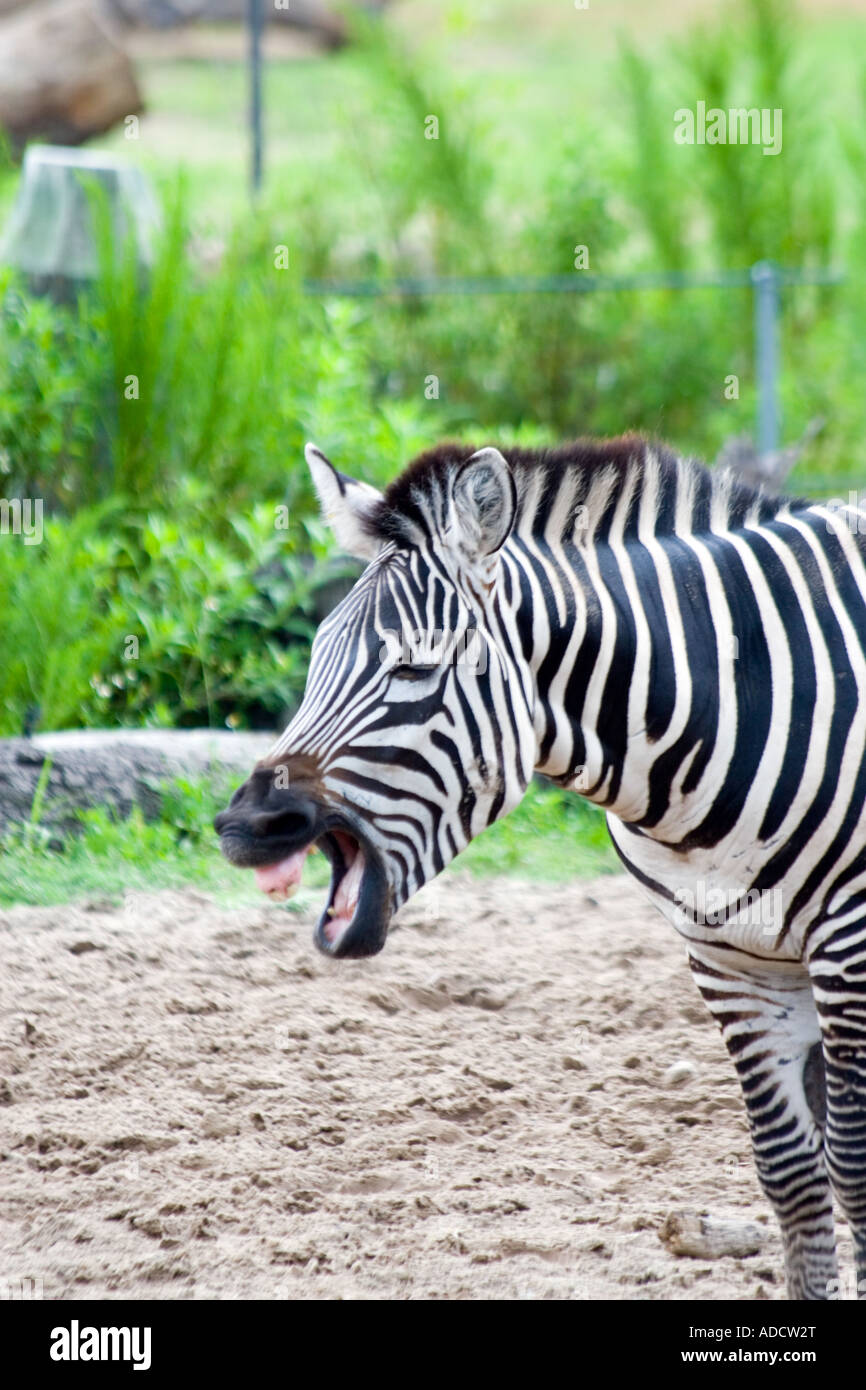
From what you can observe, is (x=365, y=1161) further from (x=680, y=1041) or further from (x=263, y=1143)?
(x=680, y=1041)

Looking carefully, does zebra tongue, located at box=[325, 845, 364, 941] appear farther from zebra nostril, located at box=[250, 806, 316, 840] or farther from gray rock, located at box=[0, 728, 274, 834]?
gray rock, located at box=[0, 728, 274, 834]

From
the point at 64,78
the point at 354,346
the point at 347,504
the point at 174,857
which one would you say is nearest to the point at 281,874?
the point at 347,504

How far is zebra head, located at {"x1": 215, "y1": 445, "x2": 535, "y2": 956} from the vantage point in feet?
8.67

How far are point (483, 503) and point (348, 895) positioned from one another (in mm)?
722

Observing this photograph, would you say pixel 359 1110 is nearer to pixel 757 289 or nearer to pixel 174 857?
pixel 174 857

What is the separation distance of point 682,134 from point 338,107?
2.89 meters

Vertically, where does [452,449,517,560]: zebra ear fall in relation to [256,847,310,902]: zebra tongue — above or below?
above

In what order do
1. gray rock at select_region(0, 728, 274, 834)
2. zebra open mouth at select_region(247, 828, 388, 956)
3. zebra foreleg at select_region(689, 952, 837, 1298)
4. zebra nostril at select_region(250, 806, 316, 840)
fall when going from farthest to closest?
gray rock at select_region(0, 728, 274, 834) < zebra foreleg at select_region(689, 952, 837, 1298) < zebra open mouth at select_region(247, 828, 388, 956) < zebra nostril at select_region(250, 806, 316, 840)

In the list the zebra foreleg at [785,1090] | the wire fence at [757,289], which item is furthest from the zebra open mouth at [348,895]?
the wire fence at [757,289]

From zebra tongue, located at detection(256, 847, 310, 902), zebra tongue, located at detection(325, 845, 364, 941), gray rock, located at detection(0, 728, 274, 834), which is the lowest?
gray rock, located at detection(0, 728, 274, 834)

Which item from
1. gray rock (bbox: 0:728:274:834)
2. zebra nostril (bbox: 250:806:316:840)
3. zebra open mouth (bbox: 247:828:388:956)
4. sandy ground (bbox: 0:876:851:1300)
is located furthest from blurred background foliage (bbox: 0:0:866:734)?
zebra nostril (bbox: 250:806:316:840)

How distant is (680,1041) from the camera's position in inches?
180

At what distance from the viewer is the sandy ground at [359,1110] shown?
338 centimetres

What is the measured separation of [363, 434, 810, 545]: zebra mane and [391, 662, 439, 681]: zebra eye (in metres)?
0.24
